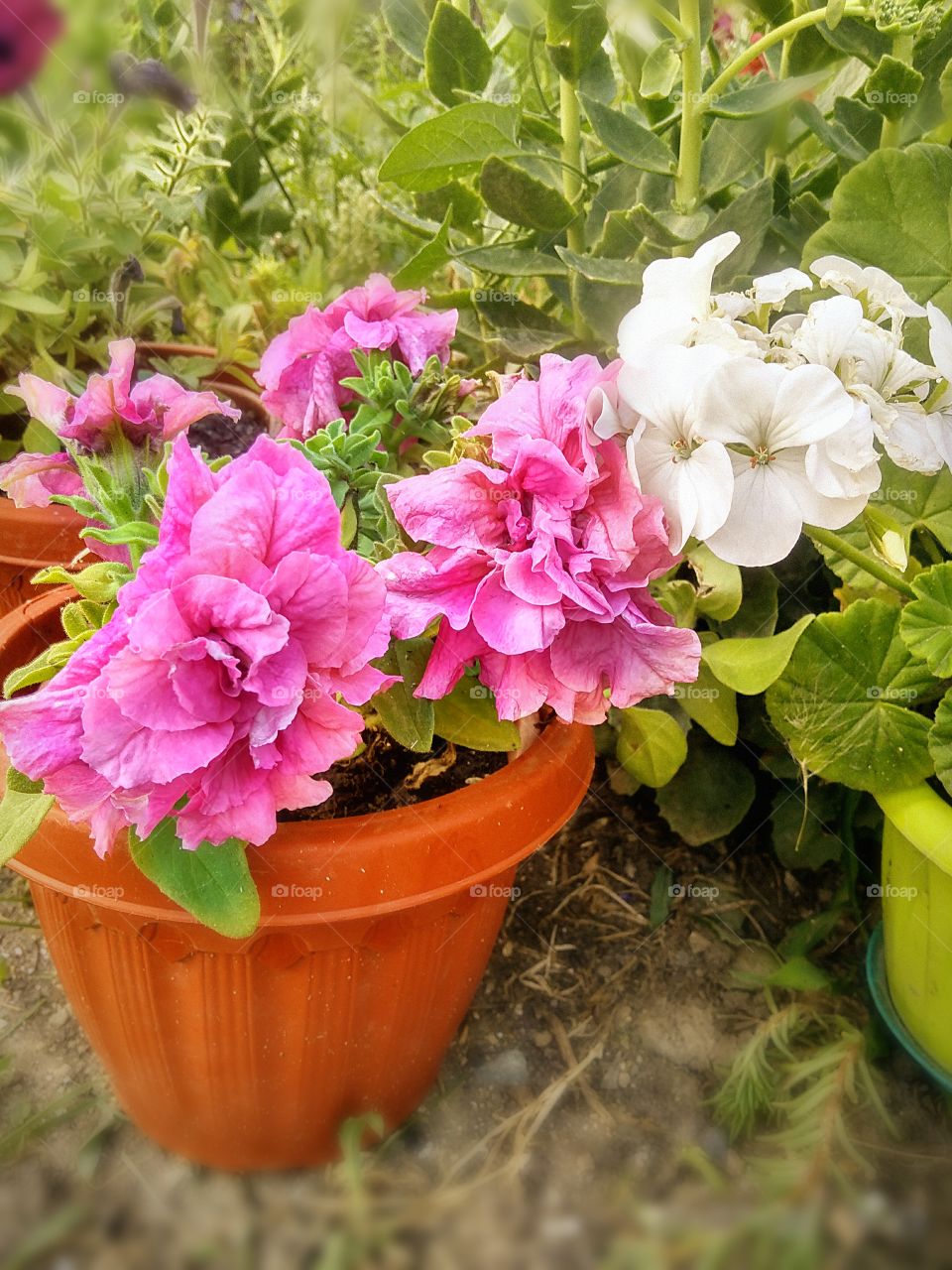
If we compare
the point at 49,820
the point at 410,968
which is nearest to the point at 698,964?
the point at 410,968

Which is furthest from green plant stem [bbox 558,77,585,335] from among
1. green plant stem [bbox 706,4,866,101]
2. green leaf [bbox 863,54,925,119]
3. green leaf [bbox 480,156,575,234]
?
green leaf [bbox 863,54,925,119]

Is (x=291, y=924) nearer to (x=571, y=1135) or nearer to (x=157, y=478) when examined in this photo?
(x=157, y=478)

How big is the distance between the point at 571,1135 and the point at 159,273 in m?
1.08

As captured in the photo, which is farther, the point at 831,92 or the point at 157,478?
the point at 831,92

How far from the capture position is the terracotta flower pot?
0.70 meters

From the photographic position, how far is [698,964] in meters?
1.15

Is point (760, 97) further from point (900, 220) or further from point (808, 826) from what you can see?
point (808, 826)

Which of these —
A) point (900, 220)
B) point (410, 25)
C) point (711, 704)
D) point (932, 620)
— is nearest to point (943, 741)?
point (932, 620)

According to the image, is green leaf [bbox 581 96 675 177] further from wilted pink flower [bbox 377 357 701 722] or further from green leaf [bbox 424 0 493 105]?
wilted pink flower [bbox 377 357 701 722]

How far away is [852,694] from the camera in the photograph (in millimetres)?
876

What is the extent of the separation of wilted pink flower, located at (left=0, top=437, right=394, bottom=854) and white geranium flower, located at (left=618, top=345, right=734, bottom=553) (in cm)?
20

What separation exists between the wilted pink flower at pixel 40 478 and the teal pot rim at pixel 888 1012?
33.0 inches

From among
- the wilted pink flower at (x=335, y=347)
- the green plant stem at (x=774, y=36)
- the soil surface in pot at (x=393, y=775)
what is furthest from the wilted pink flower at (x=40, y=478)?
the green plant stem at (x=774, y=36)

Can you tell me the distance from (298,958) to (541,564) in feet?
1.12
